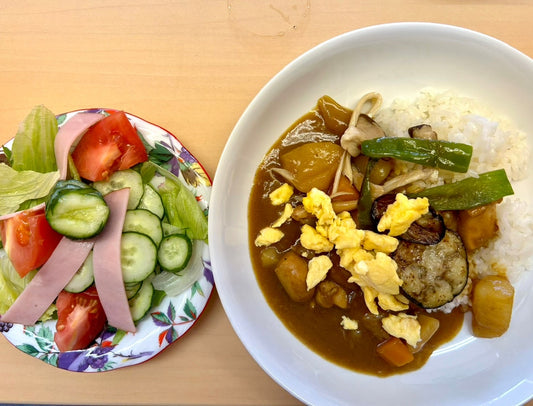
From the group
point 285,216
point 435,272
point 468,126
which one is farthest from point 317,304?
point 468,126

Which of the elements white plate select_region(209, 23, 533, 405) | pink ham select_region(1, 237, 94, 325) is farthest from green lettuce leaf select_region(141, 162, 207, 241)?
pink ham select_region(1, 237, 94, 325)

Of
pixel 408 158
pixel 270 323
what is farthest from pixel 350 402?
pixel 408 158

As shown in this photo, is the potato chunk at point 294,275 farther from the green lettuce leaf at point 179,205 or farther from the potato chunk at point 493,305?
the potato chunk at point 493,305

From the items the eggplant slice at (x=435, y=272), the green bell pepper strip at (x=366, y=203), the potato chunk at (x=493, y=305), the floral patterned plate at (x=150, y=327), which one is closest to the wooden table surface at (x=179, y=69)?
the floral patterned plate at (x=150, y=327)

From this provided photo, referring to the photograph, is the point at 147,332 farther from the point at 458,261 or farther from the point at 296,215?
the point at 458,261

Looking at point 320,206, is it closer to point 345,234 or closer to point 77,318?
point 345,234

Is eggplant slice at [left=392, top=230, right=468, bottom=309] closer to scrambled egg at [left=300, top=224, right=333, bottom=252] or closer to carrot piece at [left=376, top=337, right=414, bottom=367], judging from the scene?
carrot piece at [left=376, top=337, right=414, bottom=367]
